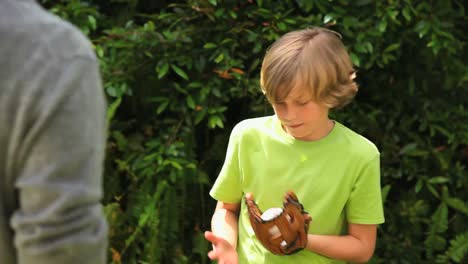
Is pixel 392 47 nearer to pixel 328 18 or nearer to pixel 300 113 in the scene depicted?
pixel 328 18

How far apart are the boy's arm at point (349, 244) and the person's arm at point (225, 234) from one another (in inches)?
11.1

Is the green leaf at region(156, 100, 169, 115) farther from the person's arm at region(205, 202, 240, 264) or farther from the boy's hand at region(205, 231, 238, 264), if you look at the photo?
the boy's hand at region(205, 231, 238, 264)

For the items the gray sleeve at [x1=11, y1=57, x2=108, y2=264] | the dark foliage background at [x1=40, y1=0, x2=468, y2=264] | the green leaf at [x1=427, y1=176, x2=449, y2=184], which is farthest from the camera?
the green leaf at [x1=427, y1=176, x2=449, y2=184]

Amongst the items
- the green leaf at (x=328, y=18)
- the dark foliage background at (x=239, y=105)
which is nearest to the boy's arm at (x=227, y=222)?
the dark foliage background at (x=239, y=105)

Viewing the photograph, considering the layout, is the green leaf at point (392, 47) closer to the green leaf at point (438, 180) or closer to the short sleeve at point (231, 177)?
the green leaf at point (438, 180)

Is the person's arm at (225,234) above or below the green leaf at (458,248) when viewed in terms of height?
above

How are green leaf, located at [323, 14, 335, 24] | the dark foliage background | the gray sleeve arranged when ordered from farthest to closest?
the dark foliage background, green leaf, located at [323, 14, 335, 24], the gray sleeve

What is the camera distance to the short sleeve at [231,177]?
9.11 feet

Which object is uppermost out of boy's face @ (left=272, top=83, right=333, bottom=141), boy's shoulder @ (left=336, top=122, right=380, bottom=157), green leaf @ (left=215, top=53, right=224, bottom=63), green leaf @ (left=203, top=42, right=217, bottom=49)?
boy's face @ (left=272, top=83, right=333, bottom=141)

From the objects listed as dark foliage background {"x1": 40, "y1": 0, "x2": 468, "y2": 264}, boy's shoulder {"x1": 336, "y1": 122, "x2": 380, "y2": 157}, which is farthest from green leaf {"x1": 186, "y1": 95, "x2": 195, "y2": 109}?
boy's shoulder {"x1": 336, "y1": 122, "x2": 380, "y2": 157}

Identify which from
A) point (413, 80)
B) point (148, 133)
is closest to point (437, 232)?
point (413, 80)

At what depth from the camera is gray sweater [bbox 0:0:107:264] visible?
139 cm

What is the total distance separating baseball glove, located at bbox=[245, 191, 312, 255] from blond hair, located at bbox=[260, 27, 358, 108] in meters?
0.36

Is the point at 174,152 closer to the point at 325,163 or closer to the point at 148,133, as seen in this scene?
the point at 148,133
